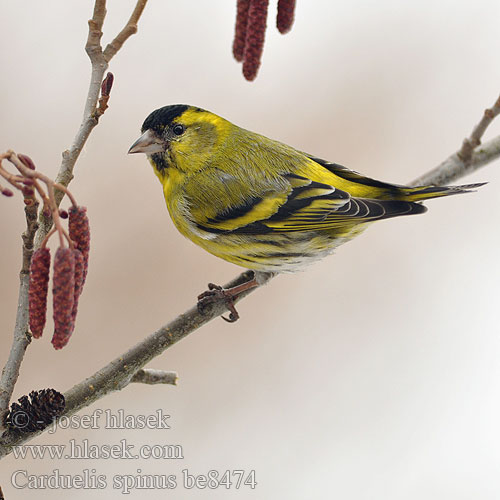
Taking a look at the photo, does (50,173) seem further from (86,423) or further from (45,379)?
(86,423)

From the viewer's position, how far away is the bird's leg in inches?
71.4

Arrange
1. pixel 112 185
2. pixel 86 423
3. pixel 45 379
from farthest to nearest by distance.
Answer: pixel 112 185 → pixel 45 379 → pixel 86 423

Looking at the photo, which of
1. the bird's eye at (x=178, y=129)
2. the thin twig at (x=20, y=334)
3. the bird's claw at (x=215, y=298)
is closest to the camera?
the thin twig at (x=20, y=334)

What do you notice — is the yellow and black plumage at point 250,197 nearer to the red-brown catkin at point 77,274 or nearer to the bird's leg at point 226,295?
the bird's leg at point 226,295

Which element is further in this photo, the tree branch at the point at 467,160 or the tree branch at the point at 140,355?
the tree branch at the point at 467,160

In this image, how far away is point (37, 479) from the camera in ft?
6.68

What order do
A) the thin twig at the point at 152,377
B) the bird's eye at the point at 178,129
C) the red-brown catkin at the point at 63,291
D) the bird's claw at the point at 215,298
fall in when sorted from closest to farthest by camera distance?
the red-brown catkin at the point at 63,291 < the thin twig at the point at 152,377 < the bird's claw at the point at 215,298 < the bird's eye at the point at 178,129

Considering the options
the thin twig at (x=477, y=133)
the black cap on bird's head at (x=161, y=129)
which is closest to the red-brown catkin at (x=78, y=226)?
the black cap on bird's head at (x=161, y=129)

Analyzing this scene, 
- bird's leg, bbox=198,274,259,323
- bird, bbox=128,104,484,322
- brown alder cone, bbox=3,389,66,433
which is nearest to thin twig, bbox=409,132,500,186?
bird, bbox=128,104,484,322

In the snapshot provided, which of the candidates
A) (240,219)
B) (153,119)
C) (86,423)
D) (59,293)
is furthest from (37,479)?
(59,293)

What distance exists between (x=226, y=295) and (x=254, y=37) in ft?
2.92

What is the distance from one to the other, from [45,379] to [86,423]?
0.69 m

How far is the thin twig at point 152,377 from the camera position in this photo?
1618 millimetres

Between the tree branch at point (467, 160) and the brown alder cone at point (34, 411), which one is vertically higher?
the tree branch at point (467, 160)
